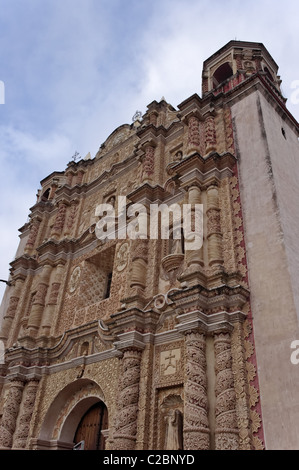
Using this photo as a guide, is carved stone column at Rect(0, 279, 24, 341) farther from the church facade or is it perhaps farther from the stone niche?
the stone niche

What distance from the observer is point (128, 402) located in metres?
7.01

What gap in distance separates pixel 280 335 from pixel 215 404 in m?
1.46

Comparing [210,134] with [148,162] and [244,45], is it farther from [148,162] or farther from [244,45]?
[244,45]

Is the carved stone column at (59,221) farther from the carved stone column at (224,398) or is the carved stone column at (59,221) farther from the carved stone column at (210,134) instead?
the carved stone column at (224,398)

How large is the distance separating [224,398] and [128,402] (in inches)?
77.2

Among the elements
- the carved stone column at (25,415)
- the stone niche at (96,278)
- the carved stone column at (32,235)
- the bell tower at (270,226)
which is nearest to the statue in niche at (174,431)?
the bell tower at (270,226)

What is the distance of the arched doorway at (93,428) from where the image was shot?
8.46m

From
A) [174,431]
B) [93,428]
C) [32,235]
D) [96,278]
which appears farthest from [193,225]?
[32,235]

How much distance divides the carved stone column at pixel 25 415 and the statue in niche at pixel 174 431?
4363mm

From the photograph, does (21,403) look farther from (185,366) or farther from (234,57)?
(234,57)

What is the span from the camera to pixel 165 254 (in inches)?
355

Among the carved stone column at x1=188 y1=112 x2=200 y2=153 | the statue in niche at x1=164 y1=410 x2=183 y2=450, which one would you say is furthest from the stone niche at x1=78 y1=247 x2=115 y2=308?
the statue in niche at x1=164 y1=410 x2=183 y2=450

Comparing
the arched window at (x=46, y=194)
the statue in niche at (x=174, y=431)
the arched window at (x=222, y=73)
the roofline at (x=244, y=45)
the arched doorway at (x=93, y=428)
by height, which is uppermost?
the roofline at (x=244, y=45)
